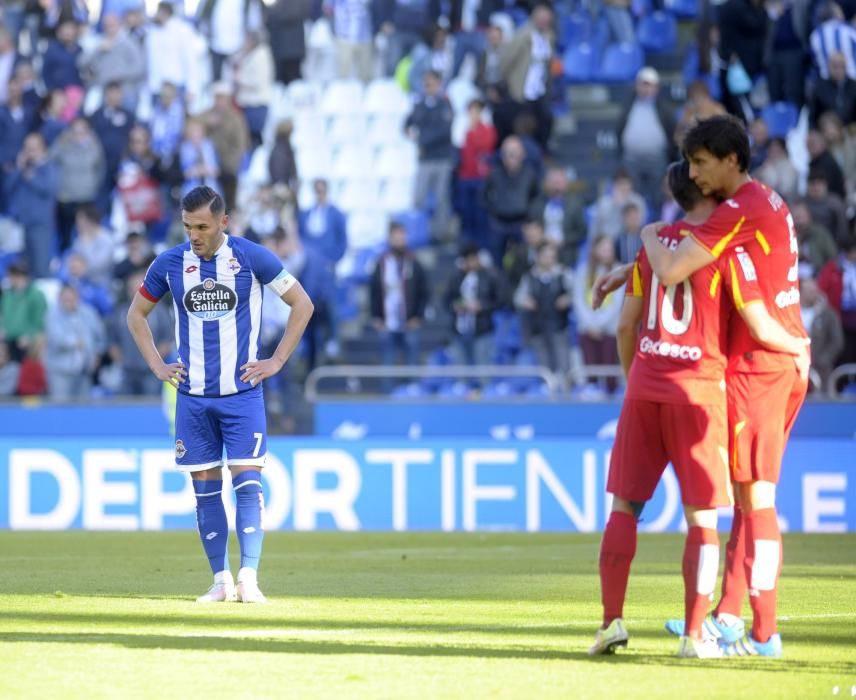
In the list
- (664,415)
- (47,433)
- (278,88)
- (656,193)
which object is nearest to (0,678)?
(664,415)

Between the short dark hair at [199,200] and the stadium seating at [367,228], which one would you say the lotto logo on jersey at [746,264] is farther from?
the stadium seating at [367,228]

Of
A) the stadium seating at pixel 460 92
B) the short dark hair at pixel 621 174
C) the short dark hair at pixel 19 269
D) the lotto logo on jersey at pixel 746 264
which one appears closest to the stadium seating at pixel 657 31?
the stadium seating at pixel 460 92

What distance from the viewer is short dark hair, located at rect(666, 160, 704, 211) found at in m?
7.29

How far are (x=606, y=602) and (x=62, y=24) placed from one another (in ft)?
65.1

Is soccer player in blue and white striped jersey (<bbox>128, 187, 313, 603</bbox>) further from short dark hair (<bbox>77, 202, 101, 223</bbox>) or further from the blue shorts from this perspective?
short dark hair (<bbox>77, 202, 101, 223</bbox>)

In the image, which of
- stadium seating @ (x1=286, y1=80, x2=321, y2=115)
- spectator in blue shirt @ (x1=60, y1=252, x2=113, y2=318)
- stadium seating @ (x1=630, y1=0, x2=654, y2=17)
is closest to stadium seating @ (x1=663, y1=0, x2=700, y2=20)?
stadium seating @ (x1=630, y1=0, x2=654, y2=17)

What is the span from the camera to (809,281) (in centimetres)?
1897

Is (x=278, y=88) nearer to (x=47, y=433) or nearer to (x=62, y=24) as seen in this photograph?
(x=62, y=24)

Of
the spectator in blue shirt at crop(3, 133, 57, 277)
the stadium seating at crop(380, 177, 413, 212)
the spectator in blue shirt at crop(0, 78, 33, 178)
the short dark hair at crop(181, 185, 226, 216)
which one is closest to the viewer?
the short dark hair at crop(181, 185, 226, 216)

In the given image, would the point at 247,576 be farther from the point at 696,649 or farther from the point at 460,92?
the point at 460,92

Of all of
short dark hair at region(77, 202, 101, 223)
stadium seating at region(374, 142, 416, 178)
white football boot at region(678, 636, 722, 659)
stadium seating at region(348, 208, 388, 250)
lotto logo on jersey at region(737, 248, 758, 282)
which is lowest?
white football boot at region(678, 636, 722, 659)

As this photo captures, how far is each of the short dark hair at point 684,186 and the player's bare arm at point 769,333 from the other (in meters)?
0.50

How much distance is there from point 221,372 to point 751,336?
3.52 metres

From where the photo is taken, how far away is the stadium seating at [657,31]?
23750 mm
